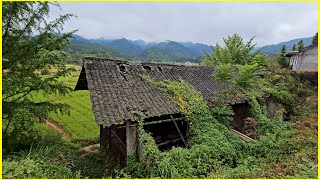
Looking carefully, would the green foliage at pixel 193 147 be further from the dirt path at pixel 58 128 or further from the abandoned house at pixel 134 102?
the dirt path at pixel 58 128

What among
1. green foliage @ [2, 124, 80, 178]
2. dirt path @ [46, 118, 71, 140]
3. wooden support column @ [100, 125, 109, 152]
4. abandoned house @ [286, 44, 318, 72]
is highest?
abandoned house @ [286, 44, 318, 72]

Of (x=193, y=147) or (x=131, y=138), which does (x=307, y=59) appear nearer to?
(x=193, y=147)

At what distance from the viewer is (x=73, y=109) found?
22.4 meters

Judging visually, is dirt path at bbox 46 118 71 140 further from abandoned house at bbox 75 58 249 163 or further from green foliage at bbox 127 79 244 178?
green foliage at bbox 127 79 244 178

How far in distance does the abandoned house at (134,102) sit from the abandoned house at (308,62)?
35.4ft

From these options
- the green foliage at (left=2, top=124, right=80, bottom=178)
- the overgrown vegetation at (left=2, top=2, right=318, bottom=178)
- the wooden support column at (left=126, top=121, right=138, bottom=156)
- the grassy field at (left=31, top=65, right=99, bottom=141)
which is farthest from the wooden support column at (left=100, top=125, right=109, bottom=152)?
the wooden support column at (left=126, top=121, right=138, bottom=156)

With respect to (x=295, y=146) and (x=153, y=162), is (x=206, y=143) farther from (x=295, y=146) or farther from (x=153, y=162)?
(x=295, y=146)

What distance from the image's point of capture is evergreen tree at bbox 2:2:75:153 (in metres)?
9.10

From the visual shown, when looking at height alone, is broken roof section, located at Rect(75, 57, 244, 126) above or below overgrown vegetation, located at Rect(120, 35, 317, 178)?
above

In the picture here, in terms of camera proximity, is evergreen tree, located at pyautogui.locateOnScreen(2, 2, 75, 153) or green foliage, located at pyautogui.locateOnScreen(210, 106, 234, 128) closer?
evergreen tree, located at pyautogui.locateOnScreen(2, 2, 75, 153)

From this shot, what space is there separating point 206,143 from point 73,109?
15.1 m

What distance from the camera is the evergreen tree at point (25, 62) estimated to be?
29.9 feet

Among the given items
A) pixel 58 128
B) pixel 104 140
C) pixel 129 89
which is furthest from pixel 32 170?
pixel 58 128

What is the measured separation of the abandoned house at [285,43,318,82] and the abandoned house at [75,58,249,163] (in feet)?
35.4
